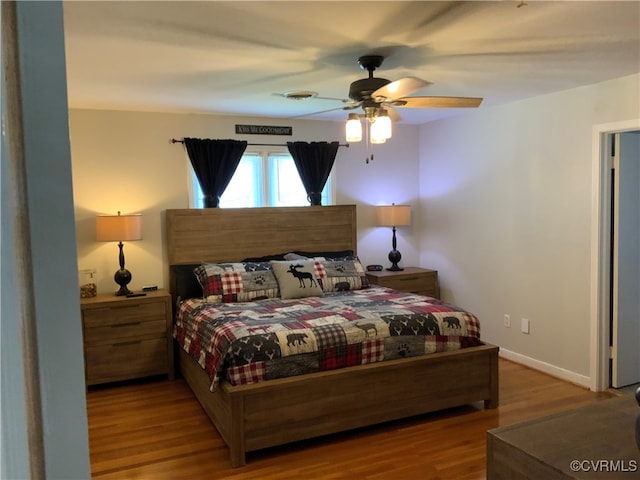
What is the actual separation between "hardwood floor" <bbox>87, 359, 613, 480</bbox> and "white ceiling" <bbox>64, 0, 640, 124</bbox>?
2.36 m

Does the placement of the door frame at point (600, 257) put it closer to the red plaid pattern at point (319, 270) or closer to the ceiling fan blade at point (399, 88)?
the ceiling fan blade at point (399, 88)

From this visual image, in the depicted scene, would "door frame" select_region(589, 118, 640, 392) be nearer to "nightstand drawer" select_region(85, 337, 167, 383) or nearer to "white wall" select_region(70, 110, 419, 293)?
"white wall" select_region(70, 110, 419, 293)

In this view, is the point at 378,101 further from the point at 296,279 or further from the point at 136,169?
the point at 136,169

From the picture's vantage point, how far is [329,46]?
2.78 m

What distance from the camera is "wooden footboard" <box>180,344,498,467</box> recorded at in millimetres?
2996

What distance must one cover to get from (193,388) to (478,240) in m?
3.01

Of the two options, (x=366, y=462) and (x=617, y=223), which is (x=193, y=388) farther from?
(x=617, y=223)

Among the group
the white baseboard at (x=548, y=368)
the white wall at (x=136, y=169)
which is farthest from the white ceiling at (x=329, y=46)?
the white baseboard at (x=548, y=368)

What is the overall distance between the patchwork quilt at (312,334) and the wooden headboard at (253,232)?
841 millimetres

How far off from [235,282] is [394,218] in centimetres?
195

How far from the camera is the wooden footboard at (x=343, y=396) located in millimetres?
2996

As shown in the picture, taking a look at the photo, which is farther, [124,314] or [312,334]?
[124,314]

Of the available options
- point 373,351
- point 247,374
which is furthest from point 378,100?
point 247,374
